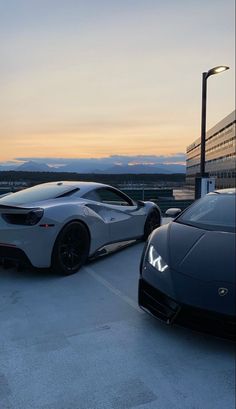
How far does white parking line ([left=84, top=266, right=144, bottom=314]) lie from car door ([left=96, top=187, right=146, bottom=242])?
0.88 meters

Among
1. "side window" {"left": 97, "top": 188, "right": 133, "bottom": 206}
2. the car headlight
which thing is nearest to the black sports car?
the car headlight

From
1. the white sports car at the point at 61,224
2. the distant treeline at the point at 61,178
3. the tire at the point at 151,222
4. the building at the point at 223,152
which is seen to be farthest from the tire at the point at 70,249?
the building at the point at 223,152

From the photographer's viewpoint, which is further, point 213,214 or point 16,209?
point 16,209

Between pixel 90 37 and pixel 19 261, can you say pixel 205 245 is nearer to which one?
pixel 19 261

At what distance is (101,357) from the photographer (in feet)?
9.66

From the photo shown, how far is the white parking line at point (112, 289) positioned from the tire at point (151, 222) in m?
1.99

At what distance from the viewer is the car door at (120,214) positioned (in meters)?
6.02

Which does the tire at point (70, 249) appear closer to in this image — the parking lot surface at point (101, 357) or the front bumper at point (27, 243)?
the front bumper at point (27, 243)

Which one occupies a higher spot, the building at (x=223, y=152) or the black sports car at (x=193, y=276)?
the building at (x=223, y=152)

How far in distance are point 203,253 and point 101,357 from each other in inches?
48.6

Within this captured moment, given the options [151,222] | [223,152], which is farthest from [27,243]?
[223,152]

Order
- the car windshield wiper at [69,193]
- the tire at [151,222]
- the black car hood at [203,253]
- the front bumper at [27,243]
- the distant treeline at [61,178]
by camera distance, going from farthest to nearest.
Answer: the distant treeline at [61,178]
the tire at [151,222]
the car windshield wiper at [69,193]
the front bumper at [27,243]
the black car hood at [203,253]

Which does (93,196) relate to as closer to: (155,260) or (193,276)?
(155,260)

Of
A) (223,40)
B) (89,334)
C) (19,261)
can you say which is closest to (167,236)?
(89,334)
